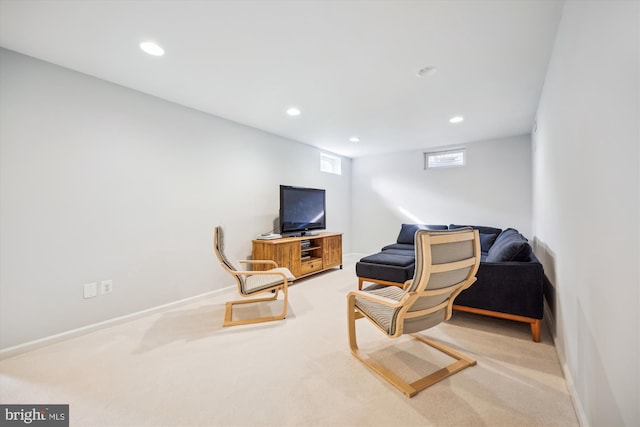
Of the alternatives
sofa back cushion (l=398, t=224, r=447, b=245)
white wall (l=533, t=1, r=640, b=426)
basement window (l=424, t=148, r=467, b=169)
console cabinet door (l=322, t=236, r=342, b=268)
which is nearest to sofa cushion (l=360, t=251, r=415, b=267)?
console cabinet door (l=322, t=236, r=342, b=268)

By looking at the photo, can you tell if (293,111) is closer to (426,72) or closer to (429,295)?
(426,72)

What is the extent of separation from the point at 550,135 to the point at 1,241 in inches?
181

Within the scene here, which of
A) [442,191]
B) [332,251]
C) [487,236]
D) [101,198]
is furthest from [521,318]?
[101,198]

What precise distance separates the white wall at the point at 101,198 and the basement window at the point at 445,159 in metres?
3.91

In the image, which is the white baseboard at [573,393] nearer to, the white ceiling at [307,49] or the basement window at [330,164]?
the white ceiling at [307,49]

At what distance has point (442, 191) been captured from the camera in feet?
17.8

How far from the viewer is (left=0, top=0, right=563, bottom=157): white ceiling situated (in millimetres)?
1726

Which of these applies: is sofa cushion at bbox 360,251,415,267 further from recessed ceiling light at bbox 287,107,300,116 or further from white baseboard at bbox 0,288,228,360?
white baseboard at bbox 0,288,228,360

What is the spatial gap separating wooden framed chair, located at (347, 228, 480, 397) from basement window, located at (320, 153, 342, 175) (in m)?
4.13

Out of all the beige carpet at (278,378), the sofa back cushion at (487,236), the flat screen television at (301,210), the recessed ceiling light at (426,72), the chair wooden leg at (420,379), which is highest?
the recessed ceiling light at (426,72)

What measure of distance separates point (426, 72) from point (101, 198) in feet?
11.1

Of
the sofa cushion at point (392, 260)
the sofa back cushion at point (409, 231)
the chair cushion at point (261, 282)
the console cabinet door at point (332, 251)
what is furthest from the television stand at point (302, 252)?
the sofa back cushion at point (409, 231)

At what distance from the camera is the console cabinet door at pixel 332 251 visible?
15.6 feet

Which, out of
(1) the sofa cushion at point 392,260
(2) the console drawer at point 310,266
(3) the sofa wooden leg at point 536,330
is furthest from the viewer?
(2) the console drawer at point 310,266
